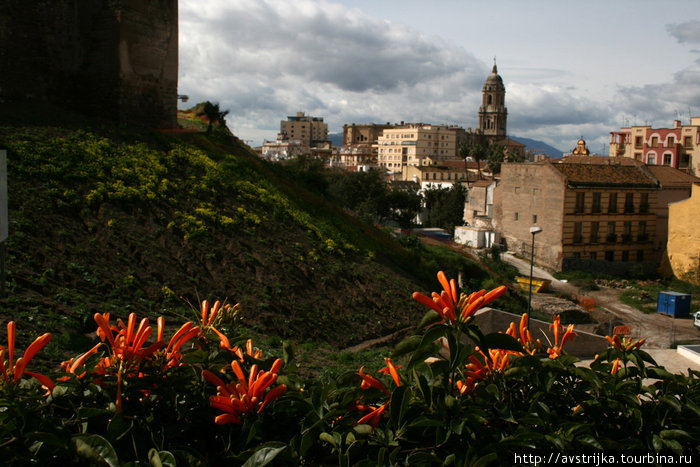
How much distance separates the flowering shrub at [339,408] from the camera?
239cm

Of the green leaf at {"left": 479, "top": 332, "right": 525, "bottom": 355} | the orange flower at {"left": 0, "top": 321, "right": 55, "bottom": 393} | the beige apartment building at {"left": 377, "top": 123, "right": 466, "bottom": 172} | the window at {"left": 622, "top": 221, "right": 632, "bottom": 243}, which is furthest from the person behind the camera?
the beige apartment building at {"left": 377, "top": 123, "right": 466, "bottom": 172}

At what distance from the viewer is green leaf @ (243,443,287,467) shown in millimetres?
2375

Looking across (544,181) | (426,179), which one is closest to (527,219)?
(544,181)

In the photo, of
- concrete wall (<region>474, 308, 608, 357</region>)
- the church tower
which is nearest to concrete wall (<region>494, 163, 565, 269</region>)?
concrete wall (<region>474, 308, 608, 357</region>)

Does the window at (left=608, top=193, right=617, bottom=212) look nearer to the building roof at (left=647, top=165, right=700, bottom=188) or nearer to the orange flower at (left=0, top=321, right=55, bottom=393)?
the building roof at (left=647, top=165, right=700, bottom=188)

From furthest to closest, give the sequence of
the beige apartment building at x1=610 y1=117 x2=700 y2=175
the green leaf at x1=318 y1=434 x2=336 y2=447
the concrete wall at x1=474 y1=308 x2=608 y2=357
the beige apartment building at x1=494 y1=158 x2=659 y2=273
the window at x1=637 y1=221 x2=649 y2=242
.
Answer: the beige apartment building at x1=610 y1=117 x2=700 y2=175
the window at x1=637 y1=221 x2=649 y2=242
the beige apartment building at x1=494 y1=158 x2=659 y2=273
the concrete wall at x1=474 y1=308 x2=608 y2=357
the green leaf at x1=318 y1=434 x2=336 y2=447

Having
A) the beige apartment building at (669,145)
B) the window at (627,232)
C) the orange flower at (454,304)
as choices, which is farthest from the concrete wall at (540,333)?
the beige apartment building at (669,145)

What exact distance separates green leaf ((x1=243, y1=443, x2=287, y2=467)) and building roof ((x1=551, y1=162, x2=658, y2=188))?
113 ft

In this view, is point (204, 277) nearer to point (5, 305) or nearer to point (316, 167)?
point (5, 305)

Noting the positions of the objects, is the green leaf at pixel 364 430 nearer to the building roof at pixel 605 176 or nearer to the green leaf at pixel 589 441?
the green leaf at pixel 589 441

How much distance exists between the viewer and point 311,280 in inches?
579

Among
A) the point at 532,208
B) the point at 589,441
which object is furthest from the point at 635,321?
the point at 589,441

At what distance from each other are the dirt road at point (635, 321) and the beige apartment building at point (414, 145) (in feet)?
307

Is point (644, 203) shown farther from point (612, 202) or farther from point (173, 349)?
point (173, 349)
